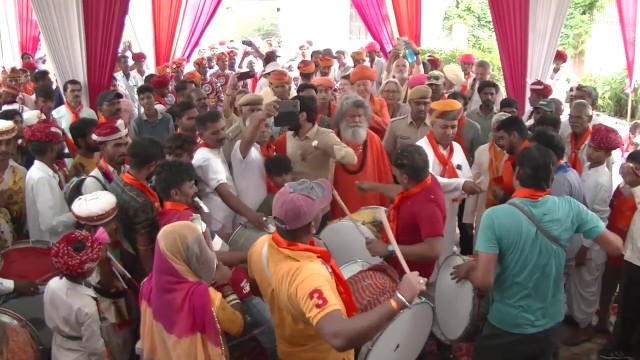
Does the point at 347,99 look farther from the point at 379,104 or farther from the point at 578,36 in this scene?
the point at 578,36

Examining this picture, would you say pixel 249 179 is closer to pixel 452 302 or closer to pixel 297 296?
pixel 452 302

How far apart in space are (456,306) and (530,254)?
80 centimetres

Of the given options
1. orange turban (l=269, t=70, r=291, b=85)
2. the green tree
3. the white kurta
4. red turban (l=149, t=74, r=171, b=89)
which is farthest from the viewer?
the green tree

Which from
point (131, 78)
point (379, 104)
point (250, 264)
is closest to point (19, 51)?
point (131, 78)

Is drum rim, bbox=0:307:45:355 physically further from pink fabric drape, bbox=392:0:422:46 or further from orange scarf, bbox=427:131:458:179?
pink fabric drape, bbox=392:0:422:46

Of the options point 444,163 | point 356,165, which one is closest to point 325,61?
point 356,165

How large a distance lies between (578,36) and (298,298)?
19276mm

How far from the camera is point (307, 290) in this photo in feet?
6.59

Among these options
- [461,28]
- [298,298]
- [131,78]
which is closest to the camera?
[298,298]

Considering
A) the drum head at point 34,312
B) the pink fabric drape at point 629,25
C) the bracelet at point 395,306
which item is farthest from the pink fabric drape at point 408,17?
the bracelet at point 395,306

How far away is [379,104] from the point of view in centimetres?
608

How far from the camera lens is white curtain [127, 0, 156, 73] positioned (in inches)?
465

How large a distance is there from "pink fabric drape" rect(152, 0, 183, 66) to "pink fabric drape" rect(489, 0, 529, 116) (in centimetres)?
720

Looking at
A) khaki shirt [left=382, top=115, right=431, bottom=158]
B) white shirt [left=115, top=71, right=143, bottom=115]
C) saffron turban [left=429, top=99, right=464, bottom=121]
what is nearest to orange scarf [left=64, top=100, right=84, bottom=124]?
white shirt [left=115, top=71, right=143, bottom=115]
